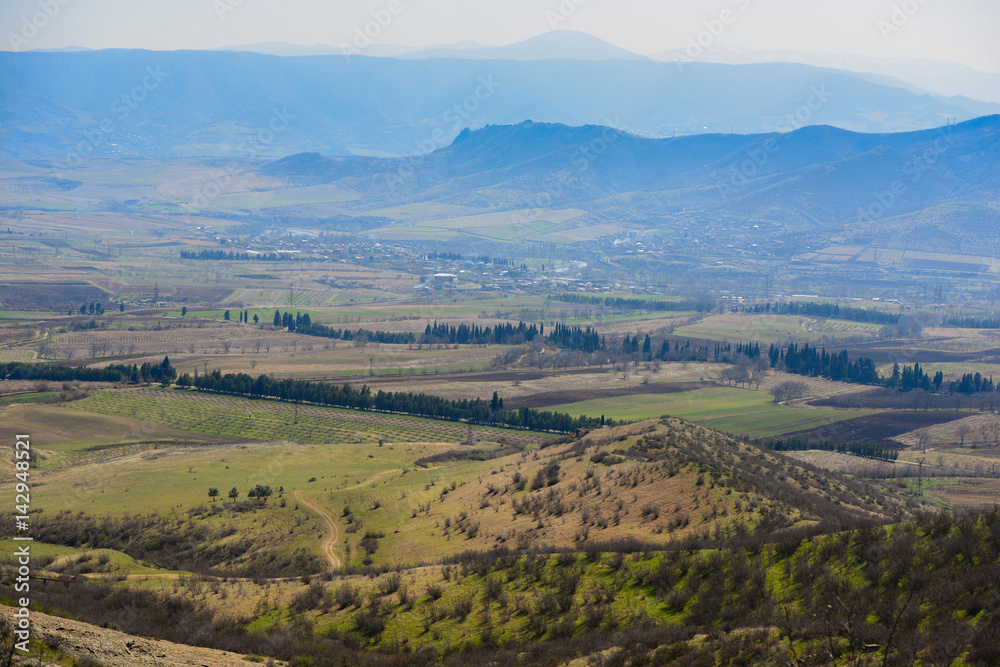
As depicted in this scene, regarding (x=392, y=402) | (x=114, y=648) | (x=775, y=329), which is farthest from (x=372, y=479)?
(x=775, y=329)

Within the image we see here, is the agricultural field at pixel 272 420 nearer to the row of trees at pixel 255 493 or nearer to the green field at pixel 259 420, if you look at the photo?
the green field at pixel 259 420

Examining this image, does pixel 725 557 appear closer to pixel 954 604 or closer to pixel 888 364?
pixel 954 604

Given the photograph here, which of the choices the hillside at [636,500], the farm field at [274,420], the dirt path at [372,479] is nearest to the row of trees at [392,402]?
the farm field at [274,420]

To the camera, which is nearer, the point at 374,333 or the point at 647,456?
the point at 647,456

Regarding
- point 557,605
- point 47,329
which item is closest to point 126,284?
point 47,329

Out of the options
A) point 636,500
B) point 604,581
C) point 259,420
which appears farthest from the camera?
point 259,420

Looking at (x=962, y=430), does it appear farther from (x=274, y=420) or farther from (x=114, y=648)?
(x=114, y=648)
